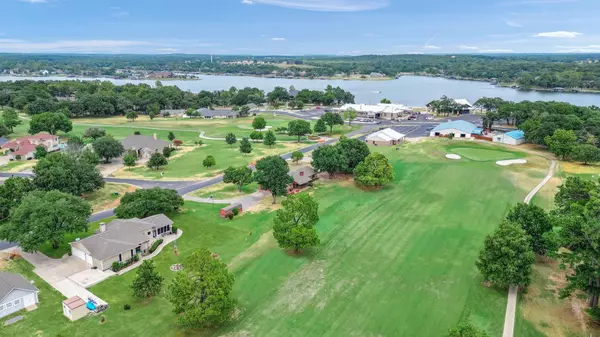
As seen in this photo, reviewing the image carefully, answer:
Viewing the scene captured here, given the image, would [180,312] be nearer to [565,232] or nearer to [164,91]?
[565,232]

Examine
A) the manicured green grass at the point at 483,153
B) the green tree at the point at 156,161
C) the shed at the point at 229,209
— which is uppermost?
the manicured green grass at the point at 483,153

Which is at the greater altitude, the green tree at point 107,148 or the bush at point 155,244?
the green tree at point 107,148

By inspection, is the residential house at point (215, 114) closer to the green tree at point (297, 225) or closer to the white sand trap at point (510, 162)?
the white sand trap at point (510, 162)

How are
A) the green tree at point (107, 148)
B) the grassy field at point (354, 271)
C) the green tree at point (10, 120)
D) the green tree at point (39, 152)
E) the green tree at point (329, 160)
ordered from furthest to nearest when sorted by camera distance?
the green tree at point (10, 120), the green tree at point (39, 152), the green tree at point (107, 148), the green tree at point (329, 160), the grassy field at point (354, 271)

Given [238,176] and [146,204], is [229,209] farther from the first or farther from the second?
[146,204]

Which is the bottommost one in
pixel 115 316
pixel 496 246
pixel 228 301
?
pixel 115 316

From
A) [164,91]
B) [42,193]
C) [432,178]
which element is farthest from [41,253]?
[164,91]

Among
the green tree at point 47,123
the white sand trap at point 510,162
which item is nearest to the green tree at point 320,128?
the white sand trap at point 510,162

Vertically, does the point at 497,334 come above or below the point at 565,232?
below
